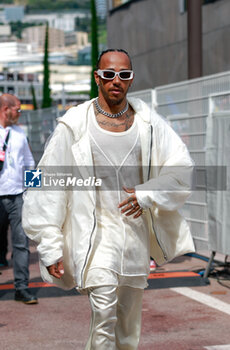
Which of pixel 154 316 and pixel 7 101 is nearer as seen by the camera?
pixel 154 316

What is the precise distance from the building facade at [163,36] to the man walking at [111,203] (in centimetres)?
1554

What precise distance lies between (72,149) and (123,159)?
0.29 m

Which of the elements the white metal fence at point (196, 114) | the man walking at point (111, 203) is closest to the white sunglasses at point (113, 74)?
the man walking at point (111, 203)

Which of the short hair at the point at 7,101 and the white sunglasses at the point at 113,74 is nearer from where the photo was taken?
the white sunglasses at the point at 113,74

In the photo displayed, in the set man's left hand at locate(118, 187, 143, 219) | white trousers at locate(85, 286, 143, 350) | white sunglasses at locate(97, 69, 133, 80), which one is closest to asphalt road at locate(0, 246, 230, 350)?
white trousers at locate(85, 286, 143, 350)

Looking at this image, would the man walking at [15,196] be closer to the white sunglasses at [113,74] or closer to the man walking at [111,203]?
the man walking at [111,203]

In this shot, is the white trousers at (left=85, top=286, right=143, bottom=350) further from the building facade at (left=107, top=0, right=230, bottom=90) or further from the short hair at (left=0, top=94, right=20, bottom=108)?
the building facade at (left=107, top=0, right=230, bottom=90)

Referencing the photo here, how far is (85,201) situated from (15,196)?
3.31 meters

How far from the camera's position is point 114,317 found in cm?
405

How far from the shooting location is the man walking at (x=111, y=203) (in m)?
4.02

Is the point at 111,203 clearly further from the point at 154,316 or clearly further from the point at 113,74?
the point at 154,316

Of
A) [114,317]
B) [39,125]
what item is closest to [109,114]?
[114,317]

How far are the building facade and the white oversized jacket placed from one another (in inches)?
611

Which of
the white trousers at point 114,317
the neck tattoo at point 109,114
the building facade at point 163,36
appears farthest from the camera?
the building facade at point 163,36
